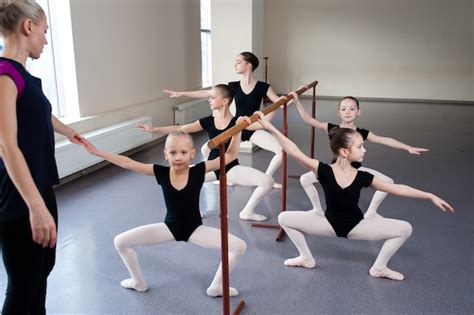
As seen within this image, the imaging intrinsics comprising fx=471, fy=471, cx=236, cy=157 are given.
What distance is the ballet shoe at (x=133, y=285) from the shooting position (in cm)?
255

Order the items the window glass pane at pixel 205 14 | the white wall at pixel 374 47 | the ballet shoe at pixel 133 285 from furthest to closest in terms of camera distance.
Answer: the white wall at pixel 374 47 < the window glass pane at pixel 205 14 < the ballet shoe at pixel 133 285

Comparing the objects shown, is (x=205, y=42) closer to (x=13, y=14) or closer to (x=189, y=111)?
(x=189, y=111)

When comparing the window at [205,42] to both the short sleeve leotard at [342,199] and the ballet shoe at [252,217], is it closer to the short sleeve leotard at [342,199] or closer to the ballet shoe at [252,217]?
the ballet shoe at [252,217]

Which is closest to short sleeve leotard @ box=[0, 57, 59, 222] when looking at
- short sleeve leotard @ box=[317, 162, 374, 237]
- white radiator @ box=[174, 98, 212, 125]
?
short sleeve leotard @ box=[317, 162, 374, 237]

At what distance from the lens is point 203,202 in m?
4.06

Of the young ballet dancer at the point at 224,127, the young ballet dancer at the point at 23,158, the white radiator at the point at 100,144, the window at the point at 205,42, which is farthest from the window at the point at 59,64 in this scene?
the window at the point at 205,42

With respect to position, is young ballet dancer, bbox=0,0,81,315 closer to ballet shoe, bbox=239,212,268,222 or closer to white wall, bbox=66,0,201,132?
ballet shoe, bbox=239,212,268,222

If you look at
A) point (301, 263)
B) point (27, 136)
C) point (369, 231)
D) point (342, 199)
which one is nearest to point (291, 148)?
point (342, 199)

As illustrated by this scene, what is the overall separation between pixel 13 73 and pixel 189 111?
5972 millimetres

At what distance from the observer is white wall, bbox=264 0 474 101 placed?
1045 cm

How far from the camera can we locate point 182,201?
230 cm

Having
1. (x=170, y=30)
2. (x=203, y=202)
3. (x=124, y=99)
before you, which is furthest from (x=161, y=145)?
(x=203, y=202)

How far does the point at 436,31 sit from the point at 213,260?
31.1 ft

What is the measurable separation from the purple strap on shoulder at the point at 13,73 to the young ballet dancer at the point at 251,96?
2709 mm
